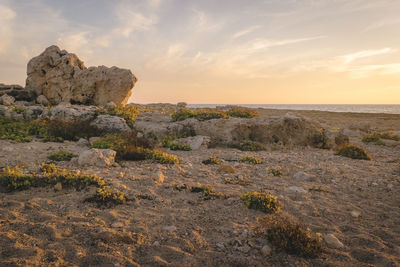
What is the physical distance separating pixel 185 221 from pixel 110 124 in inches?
385

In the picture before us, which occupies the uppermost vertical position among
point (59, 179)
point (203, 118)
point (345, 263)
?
point (203, 118)

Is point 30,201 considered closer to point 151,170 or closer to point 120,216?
point 120,216

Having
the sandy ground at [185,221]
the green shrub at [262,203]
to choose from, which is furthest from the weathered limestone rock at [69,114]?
the green shrub at [262,203]

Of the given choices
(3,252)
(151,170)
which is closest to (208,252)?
(3,252)

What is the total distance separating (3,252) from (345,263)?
4.99 m

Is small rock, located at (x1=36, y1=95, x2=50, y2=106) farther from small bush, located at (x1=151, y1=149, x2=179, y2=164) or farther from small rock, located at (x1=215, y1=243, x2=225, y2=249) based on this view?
small rock, located at (x1=215, y1=243, x2=225, y2=249)

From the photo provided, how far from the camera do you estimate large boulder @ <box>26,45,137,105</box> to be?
19.1 metres

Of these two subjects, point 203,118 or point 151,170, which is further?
point 203,118

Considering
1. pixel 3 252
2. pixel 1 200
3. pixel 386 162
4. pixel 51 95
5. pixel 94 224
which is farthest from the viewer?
pixel 51 95

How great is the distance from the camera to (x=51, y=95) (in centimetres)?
2066

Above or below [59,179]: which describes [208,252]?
below

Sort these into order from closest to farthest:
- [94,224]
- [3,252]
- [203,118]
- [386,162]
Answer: [3,252] < [94,224] < [386,162] < [203,118]

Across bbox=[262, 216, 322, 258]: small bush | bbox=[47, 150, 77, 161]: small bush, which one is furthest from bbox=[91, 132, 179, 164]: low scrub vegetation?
bbox=[262, 216, 322, 258]: small bush

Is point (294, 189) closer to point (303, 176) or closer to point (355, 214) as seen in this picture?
point (303, 176)
